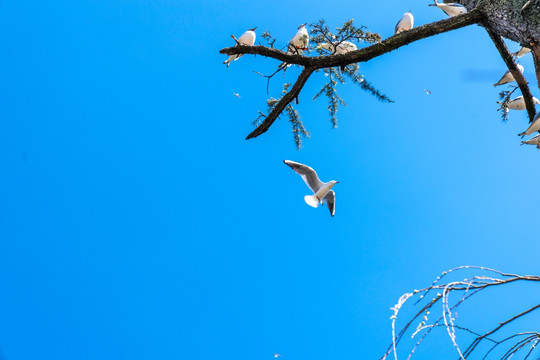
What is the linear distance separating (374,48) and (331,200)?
45.5 inches

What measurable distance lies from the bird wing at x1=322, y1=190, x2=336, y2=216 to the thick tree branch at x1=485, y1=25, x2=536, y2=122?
134cm

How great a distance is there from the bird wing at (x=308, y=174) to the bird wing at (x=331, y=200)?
12 cm

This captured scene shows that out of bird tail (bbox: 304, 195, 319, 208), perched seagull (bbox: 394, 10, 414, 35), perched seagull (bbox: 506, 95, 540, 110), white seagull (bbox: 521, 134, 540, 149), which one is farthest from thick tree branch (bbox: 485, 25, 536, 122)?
bird tail (bbox: 304, 195, 319, 208)

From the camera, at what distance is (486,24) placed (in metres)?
2.20

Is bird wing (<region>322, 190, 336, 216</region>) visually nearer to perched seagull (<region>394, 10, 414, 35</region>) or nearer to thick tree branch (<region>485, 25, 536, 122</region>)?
perched seagull (<region>394, 10, 414, 35</region>)

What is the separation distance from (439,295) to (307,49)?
2.08 m

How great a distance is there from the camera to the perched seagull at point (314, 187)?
288cm

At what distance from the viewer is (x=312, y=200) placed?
2.89m

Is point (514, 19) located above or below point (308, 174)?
below

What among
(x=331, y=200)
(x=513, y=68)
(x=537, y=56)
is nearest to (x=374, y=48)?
(x=537, y=56)

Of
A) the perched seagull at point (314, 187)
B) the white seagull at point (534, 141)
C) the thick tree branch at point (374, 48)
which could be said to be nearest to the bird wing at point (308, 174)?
the perched seagull at point (314, 187)

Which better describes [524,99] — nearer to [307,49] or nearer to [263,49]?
[307,49]

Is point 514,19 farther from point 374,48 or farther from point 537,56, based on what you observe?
point 374,48

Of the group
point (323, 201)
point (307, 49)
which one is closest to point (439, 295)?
point (323, 201)
